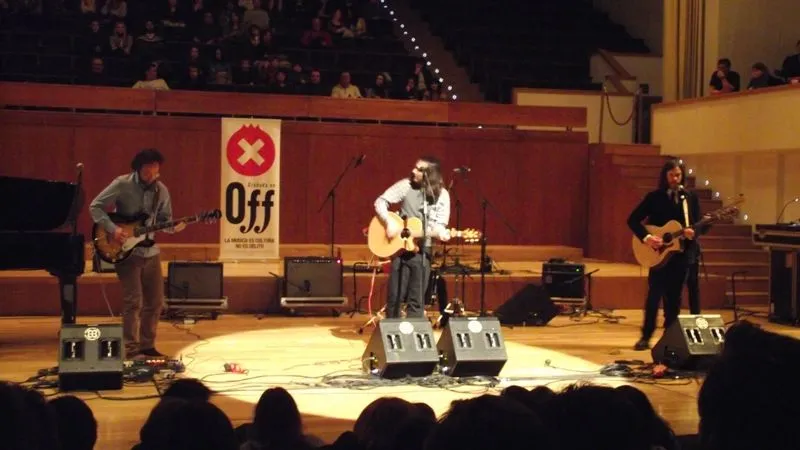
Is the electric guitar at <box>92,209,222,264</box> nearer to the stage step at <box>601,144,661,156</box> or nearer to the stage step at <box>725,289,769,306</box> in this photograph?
the stage step at <box>725,289,769,306</box>

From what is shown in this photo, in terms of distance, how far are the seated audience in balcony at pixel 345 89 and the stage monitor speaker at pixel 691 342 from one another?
7906 mm

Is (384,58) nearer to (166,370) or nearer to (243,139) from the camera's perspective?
(243,139)

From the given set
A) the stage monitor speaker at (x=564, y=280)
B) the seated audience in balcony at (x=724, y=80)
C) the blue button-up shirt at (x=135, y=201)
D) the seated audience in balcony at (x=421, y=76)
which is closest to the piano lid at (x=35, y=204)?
the blue button-up shirt at (x=135, y=201)

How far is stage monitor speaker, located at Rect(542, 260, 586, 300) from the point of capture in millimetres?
12250

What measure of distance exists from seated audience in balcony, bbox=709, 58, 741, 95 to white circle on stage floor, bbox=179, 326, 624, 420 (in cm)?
687

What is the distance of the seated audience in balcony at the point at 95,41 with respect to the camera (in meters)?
15.4

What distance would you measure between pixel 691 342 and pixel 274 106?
7415mm

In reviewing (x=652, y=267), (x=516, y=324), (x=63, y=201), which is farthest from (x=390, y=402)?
(x=516, y=324)

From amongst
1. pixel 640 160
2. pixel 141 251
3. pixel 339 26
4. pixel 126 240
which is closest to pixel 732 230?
pixel 640 160

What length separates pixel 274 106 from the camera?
14.2 meters

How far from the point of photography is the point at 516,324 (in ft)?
38.3

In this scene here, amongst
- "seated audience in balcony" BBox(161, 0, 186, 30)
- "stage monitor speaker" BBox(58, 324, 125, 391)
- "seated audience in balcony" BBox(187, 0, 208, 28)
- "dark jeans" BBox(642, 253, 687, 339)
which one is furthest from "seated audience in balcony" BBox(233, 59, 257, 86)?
"stage monitor speaker" BBox(58, 324, 125, 391)

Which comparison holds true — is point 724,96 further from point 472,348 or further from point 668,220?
point 472,348

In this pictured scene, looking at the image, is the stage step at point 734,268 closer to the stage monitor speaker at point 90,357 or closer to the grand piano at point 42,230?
the grand piano at point 42,230
